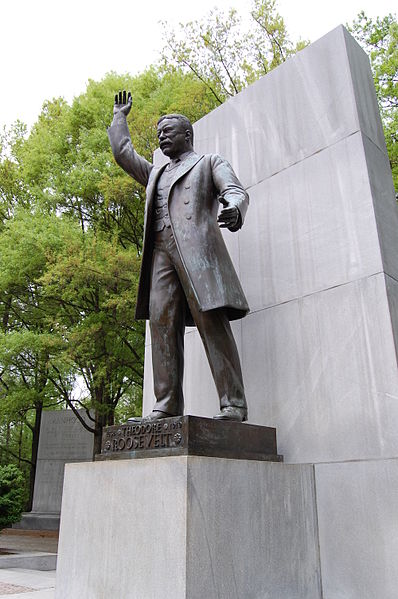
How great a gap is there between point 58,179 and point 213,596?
49.8ft

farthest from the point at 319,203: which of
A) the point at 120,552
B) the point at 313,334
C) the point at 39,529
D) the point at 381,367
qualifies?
the point at 39,529

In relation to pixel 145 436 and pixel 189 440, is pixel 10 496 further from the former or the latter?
pixel 189 440

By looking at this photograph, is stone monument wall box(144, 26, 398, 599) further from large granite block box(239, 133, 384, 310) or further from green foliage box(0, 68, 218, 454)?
green foliage box(0, 68, 218, 454)

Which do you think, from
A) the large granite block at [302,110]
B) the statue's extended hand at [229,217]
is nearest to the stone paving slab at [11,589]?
the statue's extended hand at [229,217]

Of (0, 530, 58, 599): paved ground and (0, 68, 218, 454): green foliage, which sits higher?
(0, 68, 218, 454): green foliage

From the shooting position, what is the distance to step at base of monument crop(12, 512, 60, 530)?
761 inches

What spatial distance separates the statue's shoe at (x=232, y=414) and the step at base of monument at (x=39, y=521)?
17.6 m

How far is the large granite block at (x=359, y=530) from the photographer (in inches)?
150

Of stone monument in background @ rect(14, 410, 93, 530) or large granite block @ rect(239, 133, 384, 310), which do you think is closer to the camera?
large granite block @ rect(239, 133, 384, 310)

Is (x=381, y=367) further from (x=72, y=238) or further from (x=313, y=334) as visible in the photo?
(x=72, y=238)

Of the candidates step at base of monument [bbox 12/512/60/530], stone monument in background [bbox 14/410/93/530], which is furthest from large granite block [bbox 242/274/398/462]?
step at base of monument [bbox 12/512/60/530]

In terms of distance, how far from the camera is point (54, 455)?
2139 centimetres

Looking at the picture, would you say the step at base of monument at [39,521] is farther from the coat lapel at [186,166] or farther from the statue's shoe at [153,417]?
the coat lapel at [186,166]

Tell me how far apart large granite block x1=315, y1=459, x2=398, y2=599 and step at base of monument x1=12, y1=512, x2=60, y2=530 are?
57.0 ft
